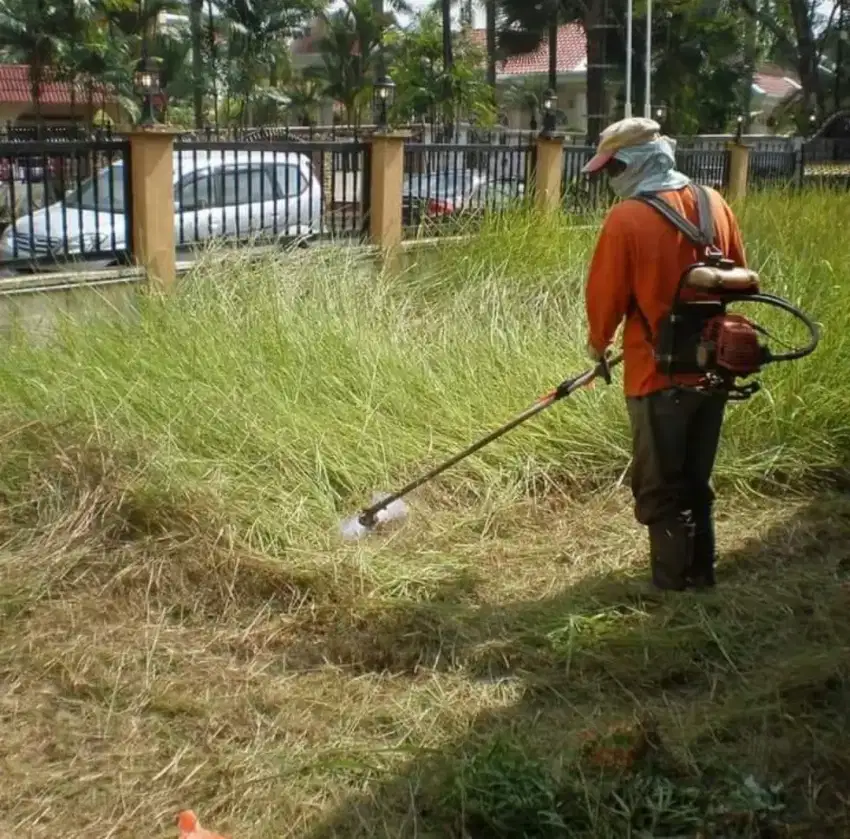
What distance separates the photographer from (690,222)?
4066 millimetres

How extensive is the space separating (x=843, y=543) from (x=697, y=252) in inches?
67.9

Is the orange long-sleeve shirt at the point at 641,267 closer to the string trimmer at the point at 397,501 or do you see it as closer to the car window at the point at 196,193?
the string trimmer at the point at 397,501

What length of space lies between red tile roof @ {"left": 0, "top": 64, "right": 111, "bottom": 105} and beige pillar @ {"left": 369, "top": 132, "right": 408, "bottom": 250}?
26937mm

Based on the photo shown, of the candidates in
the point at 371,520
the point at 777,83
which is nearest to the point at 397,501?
the point at 371,520

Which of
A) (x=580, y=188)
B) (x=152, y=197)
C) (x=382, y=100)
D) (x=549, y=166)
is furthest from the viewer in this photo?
(x=580, y=188)

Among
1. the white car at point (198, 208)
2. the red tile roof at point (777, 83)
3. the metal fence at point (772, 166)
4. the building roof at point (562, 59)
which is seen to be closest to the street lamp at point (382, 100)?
the white car at point (198, 208)

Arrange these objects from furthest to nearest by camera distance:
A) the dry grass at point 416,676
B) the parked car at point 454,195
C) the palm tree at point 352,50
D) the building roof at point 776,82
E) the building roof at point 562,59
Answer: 1. the building roof at point 776,82
2. the building roof at point 562,59
3. the palm tree at point 352,50
4. the parked car at point 454,195
5. the dry grass at point 416,676

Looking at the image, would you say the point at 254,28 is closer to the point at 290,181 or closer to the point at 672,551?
the point at 290,181

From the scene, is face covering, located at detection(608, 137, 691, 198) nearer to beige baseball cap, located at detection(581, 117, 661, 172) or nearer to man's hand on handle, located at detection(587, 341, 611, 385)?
beige baseball cap, located at detection(581, 117, 661, 172)

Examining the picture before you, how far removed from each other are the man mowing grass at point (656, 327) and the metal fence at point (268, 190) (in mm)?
4534

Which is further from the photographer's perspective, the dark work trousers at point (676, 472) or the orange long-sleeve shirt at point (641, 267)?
the dark work trousers at point (676, 472)

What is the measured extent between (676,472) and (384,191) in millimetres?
6011

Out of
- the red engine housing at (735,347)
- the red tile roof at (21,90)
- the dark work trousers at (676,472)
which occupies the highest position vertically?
the red tile roof at (21,90)

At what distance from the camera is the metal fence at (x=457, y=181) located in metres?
9.94
